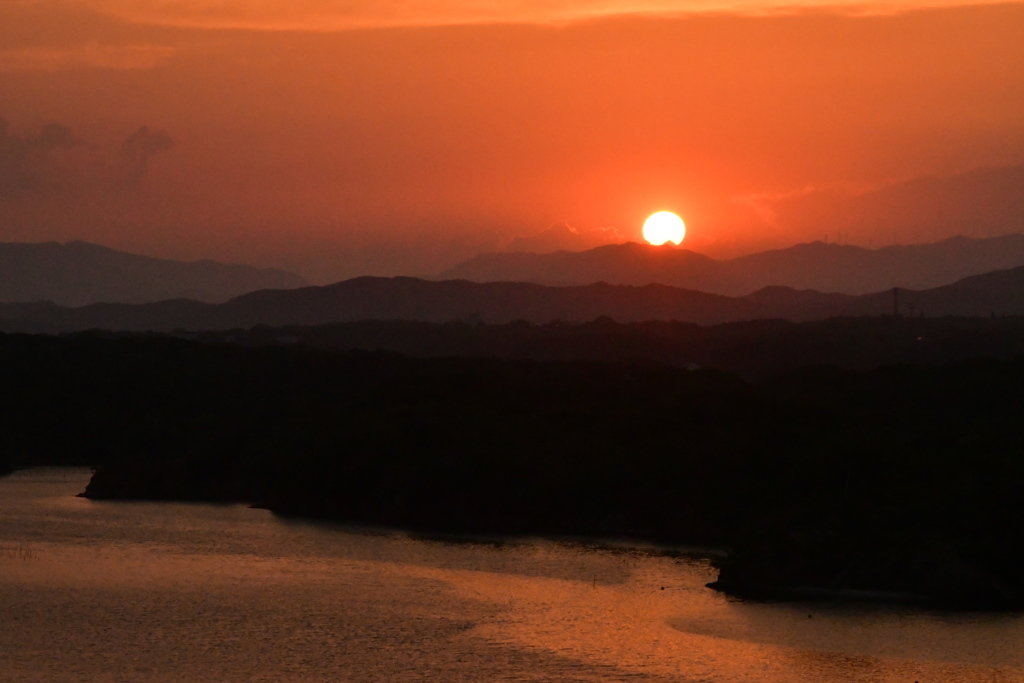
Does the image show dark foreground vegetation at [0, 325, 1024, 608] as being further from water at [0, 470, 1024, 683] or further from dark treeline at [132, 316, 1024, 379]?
dark treeline at [132, 316, 1024, 379]

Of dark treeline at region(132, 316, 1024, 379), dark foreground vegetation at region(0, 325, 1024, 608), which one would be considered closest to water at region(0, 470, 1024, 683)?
dark foreground vegetation at region(0, 325, 1024, 608)

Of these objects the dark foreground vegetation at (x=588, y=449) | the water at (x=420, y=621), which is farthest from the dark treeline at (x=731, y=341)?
the water at (x=420, y=621)

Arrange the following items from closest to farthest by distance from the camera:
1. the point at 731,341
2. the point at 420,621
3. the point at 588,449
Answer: the point at 420,621 < the point at 588,449 < the point at 731,341

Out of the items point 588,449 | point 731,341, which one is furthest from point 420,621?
point 731,341

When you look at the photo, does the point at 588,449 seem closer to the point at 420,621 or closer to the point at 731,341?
the point at 420,621

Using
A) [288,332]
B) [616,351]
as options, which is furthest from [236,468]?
[288,332]

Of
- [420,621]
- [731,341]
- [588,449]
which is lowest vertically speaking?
[420,621]

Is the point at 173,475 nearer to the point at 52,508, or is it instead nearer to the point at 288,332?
the point at 52,508
